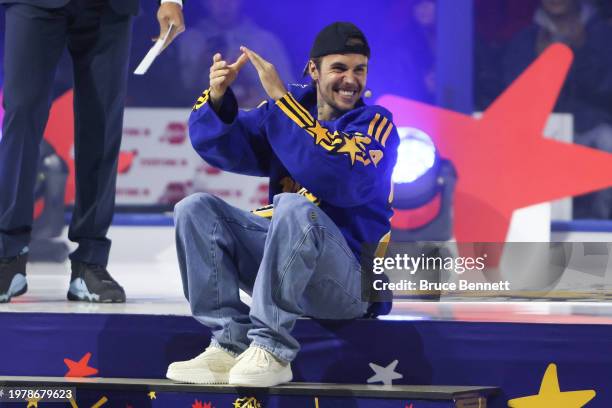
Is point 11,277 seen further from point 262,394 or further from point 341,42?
point 341,42

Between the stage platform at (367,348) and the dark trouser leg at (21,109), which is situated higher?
the dark trouser leg at (21,109)

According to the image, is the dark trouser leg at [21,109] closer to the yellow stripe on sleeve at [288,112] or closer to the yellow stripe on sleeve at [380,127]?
the yellow stripe on sleeve at [288,112]

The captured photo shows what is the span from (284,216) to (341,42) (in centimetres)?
46

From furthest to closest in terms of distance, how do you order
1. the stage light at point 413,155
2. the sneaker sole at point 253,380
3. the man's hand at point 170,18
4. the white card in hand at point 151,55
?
the stage light at point 413,155, the man's hand at point 170,18, the white card in hand at point 151,55, the sneaker sole at point 253,380

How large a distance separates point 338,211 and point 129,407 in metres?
0.59

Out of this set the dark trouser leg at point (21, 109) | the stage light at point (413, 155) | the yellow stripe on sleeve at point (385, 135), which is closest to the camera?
the yellow stripe on sleeve at point (385, 135)

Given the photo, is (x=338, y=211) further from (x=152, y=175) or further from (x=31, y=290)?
(x=152, y=175)

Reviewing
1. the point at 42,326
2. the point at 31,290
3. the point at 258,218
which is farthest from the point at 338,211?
the point at 31,290

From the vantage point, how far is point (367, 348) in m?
2.36

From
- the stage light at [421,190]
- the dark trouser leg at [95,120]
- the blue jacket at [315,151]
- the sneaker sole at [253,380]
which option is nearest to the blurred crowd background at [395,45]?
the stage light at [421,190]

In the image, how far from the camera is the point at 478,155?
4719mm

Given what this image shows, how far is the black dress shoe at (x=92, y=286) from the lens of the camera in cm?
280

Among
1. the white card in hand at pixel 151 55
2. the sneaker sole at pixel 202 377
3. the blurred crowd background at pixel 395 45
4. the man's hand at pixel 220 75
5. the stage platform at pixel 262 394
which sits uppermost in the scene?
the blurred crowd background at pixel 395 45

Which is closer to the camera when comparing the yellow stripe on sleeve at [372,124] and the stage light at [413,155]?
the yellow stripe on sleeve at [372,124]
